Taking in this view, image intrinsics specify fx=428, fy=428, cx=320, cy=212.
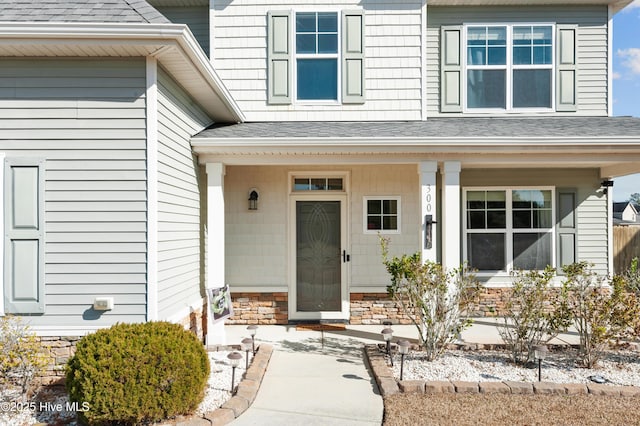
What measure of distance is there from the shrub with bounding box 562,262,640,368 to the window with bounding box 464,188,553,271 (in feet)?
8.22

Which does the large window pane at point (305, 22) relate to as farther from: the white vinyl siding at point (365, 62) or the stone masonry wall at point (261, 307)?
the stone masonry wall at point (261, 307)

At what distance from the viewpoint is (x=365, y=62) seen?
23.2 feet

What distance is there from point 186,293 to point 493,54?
628cm

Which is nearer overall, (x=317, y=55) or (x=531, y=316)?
(x=531, y=316)

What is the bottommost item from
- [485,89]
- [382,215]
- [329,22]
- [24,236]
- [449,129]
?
[24,236]

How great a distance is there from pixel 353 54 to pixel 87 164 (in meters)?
4.48

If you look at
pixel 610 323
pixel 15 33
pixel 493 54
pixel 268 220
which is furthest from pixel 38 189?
pixel 493 54

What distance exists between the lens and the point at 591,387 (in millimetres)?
4180

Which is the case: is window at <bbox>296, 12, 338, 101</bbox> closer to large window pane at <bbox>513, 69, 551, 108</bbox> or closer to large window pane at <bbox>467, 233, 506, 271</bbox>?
large window pane at <bbox>513, 69, 551, 108</bbox>

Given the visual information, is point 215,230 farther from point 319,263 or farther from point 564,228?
point 564,228

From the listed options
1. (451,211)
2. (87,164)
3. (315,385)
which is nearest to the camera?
(87,164)

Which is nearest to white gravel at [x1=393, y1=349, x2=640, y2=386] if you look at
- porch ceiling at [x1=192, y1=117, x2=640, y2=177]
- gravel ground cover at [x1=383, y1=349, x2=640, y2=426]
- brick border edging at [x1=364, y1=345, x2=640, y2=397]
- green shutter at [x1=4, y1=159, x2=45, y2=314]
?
Result: gravel ground cover at [x1=383, y1=349, x2=640, y2=426]

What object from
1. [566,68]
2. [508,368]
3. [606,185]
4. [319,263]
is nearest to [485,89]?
[566,68]

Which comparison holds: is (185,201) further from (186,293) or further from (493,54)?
(493,54)
